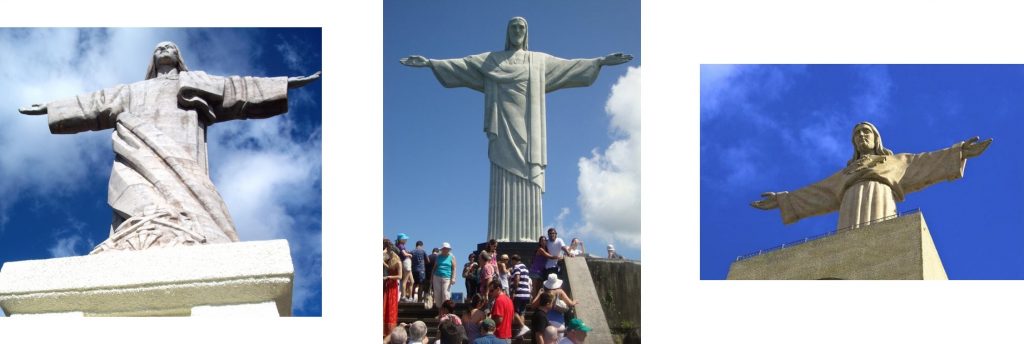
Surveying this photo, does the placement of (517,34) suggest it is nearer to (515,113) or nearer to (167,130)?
(515,113)

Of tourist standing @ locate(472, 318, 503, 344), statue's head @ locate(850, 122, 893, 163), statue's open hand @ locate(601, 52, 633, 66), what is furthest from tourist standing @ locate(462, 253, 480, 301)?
statue's head @ locate(850, 122, 893, 163)

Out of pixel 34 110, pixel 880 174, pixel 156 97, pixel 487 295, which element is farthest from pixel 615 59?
pixel 34 110

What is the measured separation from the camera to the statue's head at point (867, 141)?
555 inches

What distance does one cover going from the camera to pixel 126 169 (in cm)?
1008

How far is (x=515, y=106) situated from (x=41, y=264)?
8.96 meters

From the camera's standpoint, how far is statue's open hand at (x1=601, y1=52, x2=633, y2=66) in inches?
604

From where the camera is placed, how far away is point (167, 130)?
10375 mm

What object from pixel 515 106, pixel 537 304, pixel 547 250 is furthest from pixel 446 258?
pixel 515 106

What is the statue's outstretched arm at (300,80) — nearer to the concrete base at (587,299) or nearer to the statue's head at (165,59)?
the statue's head at (165,59)

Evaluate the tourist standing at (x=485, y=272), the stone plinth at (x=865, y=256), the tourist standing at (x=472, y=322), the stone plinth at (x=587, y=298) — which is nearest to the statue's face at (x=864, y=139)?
the stone plinth at (x=865, y=256)

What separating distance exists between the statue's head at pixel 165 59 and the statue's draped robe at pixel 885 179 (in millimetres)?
8285

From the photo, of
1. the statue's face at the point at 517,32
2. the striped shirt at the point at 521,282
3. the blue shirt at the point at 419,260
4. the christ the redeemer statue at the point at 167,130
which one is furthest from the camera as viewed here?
the statue's face at the point at 517,32

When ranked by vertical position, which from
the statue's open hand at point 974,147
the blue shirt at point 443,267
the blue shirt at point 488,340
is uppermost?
the statue's open hand at point 974,147

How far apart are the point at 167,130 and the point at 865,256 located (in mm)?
8140
